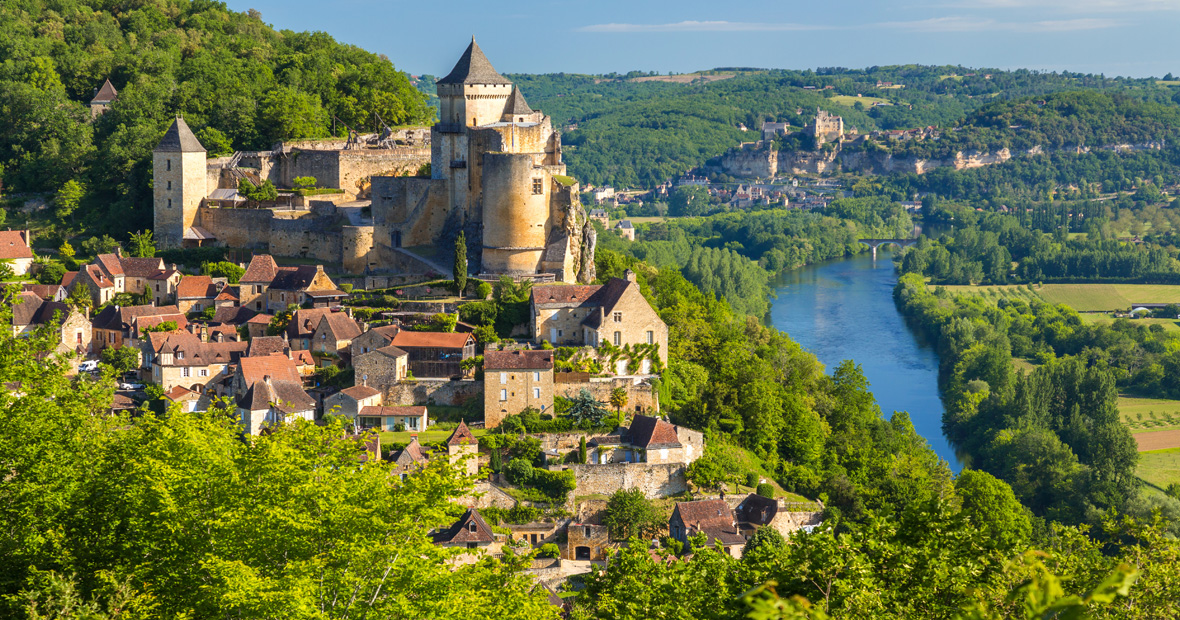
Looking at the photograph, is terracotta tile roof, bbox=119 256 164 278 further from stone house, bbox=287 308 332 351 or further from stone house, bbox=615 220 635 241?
stone house, bbox=615 220 635 241

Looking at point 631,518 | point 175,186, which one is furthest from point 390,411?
point 175,186

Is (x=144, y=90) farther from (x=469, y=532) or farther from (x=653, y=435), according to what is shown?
(x=469, y=532)

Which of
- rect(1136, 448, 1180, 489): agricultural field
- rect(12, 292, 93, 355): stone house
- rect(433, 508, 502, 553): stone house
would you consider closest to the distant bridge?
rect(1136, 448, 1180, 489): agricultural field

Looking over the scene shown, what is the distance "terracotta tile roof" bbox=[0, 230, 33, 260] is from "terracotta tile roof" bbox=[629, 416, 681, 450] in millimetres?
22579

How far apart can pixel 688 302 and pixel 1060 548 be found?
26.0m

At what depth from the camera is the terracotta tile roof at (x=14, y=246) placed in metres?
42.8

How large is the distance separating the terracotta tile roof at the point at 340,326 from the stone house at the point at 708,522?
10.7 metres

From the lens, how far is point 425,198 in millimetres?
41000

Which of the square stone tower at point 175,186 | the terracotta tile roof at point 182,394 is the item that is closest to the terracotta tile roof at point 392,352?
the terracotta tile roof at point 182,394

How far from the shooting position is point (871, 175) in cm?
15825

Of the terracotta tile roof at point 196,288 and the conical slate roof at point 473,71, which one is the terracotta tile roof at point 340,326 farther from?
the conical slate roof at point 473,71

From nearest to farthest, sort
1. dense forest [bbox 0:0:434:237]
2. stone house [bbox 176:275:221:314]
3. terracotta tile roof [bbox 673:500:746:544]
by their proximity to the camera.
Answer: terracotta tile roof [bbox 673:500:746:544] → stone house [bbox 176:275:221:314] → dense forest [bbox 0:0:434:237]

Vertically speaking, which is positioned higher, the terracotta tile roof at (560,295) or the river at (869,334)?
the terracotta tile roof at (560,295)

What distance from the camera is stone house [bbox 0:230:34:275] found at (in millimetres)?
42719
